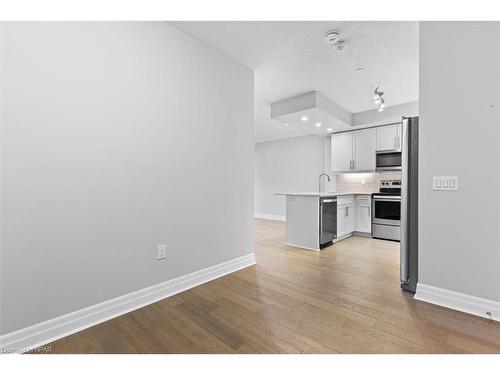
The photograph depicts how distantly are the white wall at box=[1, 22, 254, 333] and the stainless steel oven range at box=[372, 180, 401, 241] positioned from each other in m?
3.22

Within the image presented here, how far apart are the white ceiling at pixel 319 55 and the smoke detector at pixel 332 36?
41mm

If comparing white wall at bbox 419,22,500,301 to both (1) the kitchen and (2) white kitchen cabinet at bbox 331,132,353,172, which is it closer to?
(1) the kitchen

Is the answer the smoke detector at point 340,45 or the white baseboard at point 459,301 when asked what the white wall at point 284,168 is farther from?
the white baseboard at point 459,301

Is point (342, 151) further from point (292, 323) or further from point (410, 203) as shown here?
point (292, 323)

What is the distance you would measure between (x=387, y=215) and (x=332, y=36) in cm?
339

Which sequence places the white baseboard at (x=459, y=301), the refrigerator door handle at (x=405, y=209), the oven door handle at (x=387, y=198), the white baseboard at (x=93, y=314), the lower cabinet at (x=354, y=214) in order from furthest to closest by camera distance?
the lower cabinet at (x=354, y=214), the oven door handle at (x=387, y=198), the refrigerator door handle at (x=405, y=209), the white baseboard at (x=459, y=301), the white baseboard at (x=93, y=314)

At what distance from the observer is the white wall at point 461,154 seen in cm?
180

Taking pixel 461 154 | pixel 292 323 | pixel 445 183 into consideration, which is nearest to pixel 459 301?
pixel 445 183

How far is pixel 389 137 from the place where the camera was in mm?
4637

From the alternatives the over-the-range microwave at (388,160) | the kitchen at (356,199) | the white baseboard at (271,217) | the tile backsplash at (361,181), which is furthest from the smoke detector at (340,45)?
the white baseboard at (271,217)
